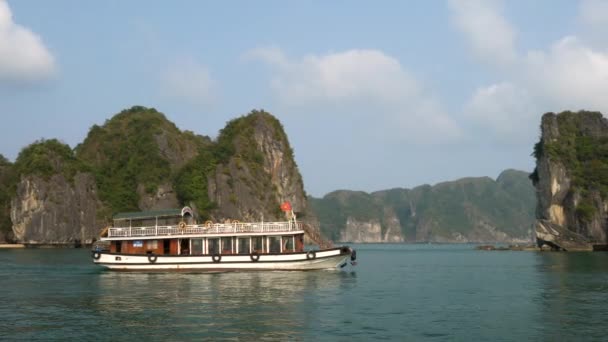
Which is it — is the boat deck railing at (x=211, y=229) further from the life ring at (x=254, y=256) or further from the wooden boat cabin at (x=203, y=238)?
the life ring at (x=254, y=256)

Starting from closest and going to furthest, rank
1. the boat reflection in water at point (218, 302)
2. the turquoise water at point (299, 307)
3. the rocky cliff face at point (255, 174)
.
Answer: the turquoise water at point (299, 307) < the boat reflection in water at point (218, 302) < the rocky cliff face at point (255, 174)

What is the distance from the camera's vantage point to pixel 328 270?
44.3 metres

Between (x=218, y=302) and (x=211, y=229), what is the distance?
16.2 metres

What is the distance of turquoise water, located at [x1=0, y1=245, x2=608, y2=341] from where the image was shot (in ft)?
68.1

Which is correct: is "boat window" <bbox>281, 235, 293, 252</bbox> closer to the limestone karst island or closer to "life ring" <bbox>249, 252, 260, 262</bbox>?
"life ring" <bbox>249, 252, 260, 262</bbox>

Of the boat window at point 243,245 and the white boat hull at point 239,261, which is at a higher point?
the boat window at point 243,245

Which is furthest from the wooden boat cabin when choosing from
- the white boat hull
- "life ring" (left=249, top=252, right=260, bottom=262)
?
the white boat hull

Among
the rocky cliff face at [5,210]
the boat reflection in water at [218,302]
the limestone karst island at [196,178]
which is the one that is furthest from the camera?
the rocky cliff face at [5,210]

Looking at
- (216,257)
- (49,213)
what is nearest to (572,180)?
(216,257)

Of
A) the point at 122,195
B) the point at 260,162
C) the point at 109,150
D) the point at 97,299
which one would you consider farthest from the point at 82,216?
the point at 97,299

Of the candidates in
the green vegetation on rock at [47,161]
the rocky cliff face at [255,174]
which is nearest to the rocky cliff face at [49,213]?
the green vegetation on rock at [47,161]

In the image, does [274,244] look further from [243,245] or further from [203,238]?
[203,238]

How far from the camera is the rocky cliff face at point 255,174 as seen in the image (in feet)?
388

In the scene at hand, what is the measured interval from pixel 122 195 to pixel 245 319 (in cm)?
11109
